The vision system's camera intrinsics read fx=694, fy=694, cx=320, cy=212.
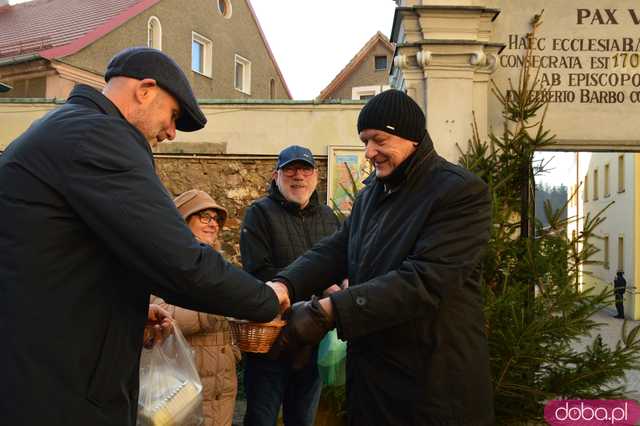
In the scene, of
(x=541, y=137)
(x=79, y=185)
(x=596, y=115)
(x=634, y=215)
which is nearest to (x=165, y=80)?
(x=79, y=185)

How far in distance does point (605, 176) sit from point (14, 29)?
69.9 ft

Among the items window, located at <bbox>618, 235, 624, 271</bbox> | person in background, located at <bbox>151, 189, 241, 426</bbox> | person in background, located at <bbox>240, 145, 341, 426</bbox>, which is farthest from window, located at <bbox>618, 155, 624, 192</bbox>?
person in background, located at <bbox>151, 189, 241, 426</bbox>

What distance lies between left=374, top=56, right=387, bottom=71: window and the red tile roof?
15003mm

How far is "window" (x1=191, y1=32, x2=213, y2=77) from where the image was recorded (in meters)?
22.3

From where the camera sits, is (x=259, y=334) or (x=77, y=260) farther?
(x=259, y=334)

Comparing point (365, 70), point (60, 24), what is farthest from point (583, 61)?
point (365, 70)

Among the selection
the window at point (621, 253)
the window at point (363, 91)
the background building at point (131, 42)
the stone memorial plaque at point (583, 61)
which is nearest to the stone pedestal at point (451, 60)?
the stone memorial plaque at point (583, 61)

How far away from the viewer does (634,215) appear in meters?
22.6

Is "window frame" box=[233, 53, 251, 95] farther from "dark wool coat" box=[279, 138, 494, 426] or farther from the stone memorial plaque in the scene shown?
"dark wool coat" box=[279, 138, 494, 426]

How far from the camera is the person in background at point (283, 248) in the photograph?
4.03 m

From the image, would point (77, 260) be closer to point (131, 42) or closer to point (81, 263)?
point (81, 263)

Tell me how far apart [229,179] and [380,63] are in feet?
77.6

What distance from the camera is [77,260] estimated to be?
6.01 feet

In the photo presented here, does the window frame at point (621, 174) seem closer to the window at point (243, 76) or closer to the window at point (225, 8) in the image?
the window at point (243, 76)
